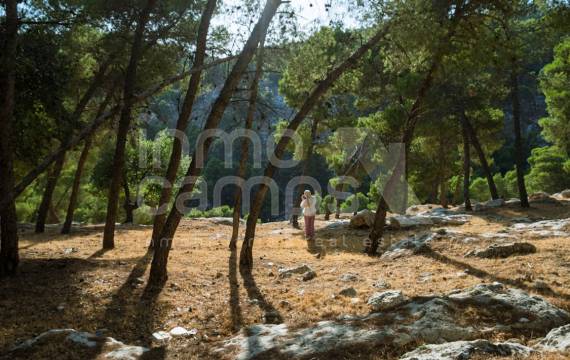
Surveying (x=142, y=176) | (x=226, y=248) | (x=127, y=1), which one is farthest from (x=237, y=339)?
(x=142, y=176)

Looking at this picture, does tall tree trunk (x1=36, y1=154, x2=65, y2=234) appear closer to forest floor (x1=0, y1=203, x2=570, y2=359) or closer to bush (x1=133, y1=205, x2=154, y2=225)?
forest floor (x1=0, y1=203, x2=570, y2=359)

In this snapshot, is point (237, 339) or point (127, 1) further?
point (127, 1)

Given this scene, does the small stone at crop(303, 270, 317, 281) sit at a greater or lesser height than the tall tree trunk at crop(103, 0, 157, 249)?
lesser

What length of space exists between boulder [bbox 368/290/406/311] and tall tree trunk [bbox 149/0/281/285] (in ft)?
13.3

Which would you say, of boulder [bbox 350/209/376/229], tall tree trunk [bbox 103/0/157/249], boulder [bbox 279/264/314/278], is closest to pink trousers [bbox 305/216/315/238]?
boulder [bbox 350/209/376/229]

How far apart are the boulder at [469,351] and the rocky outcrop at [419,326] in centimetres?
63

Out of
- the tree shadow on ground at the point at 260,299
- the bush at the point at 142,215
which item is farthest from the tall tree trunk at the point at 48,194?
the bush at the point at 142,215

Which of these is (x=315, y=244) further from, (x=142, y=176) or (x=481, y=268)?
(x=142, y=176)

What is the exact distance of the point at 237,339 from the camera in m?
6.66

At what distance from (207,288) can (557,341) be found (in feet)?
22.6

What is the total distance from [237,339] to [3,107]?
6740 millimetres

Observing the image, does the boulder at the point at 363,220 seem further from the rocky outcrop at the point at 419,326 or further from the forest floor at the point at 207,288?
the rocky outcrop at the point at 419,326

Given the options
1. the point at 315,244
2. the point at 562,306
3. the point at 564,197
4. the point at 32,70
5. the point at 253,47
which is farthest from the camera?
the point at 564,197

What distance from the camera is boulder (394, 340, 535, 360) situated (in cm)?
484
